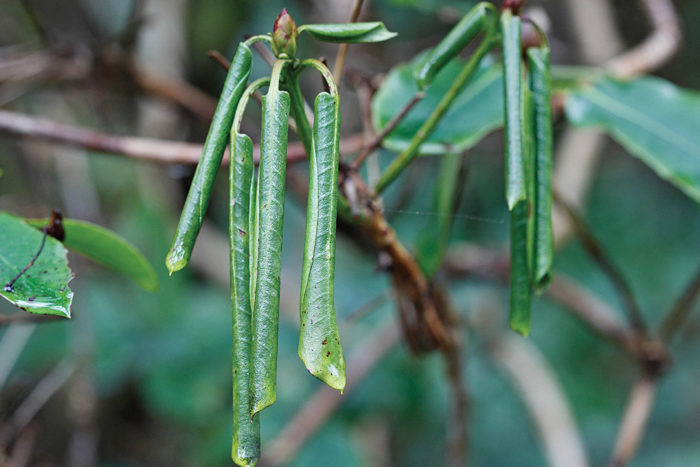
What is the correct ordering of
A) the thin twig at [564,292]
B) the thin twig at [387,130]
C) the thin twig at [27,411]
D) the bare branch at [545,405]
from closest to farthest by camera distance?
1. the thin twig at [387,130]
2. the thin twig at [27,411]
3. the thin twig at [564,292]
4. the bare branch at [545,405]

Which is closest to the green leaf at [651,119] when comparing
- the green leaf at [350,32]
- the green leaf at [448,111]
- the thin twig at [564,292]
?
the green leaf at [448,111]

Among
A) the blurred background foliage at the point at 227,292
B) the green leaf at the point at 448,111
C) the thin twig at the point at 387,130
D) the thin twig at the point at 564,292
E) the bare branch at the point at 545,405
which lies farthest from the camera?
the blurred background foliage at the point at 227,292

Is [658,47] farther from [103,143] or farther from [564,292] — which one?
[103,143]

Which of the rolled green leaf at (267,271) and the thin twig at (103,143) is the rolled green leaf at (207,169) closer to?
the rolled green leaf at (267,271)

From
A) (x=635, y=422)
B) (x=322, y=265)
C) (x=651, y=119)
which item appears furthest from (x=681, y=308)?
(x=322, y=265)

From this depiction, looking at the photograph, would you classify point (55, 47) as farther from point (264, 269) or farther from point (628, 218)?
point (628, 218)

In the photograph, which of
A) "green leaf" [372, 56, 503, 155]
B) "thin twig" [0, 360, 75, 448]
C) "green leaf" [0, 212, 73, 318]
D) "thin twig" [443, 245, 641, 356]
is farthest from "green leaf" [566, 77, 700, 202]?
"thin twig" [0, 360, 75, 448]
